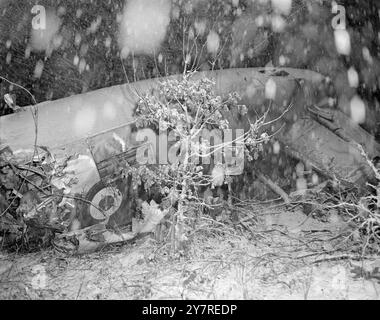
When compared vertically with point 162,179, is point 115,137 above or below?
above

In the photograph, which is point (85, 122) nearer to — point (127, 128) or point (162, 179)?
point (127, 128)

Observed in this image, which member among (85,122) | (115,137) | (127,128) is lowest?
(115,137)

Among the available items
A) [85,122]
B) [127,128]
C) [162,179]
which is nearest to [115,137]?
[127,128]

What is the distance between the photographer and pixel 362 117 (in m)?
8.41

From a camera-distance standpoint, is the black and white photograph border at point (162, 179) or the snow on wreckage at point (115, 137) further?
the snow on wreckage at point (115, 137)

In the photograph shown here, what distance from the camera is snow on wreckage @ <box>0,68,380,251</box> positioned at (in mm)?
3979

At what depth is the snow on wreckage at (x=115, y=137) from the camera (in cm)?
398

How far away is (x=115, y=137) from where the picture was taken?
4.13 m

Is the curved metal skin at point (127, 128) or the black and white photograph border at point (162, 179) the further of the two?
the curved metal skin at point (127, 128)

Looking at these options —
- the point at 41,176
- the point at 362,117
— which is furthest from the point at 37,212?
the point at 362,117

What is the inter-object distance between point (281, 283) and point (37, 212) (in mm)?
2857
